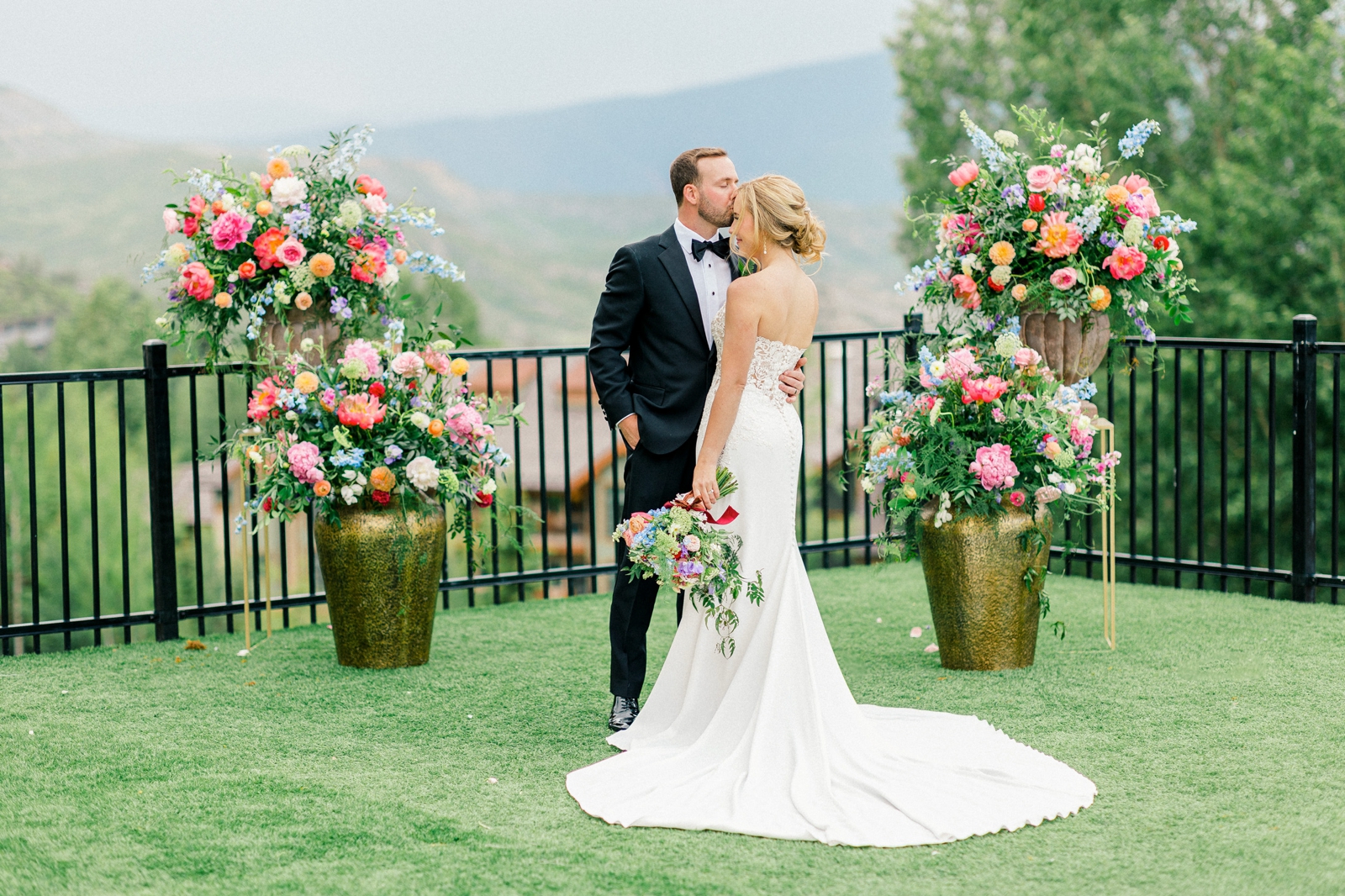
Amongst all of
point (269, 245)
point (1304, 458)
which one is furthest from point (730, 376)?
point (1304, 458)

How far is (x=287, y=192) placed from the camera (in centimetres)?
499

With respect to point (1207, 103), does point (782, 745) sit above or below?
below

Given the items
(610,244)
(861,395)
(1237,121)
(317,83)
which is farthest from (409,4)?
(861,395)

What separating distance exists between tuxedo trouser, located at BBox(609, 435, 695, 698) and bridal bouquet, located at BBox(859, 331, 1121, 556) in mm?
1061

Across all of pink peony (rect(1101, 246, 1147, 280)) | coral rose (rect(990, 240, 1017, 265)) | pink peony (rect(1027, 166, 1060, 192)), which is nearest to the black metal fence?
pink peony (rect(1101, 246, 1147, 280))

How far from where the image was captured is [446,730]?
4.24m

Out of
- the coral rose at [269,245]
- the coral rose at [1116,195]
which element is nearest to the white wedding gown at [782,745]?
the coral rose at [1116,195]

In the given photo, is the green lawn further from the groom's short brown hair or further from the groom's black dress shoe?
the groom's short brown hair

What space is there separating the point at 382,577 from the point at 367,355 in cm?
87

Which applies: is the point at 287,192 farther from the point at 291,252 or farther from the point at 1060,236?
the point at 1060,236

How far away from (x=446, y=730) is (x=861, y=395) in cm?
363

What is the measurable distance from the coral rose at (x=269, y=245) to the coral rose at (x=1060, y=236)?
297 cm

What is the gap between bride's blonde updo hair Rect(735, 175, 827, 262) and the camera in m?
3.68

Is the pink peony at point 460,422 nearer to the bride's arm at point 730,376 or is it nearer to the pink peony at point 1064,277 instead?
the bride's arm at point 730,376
